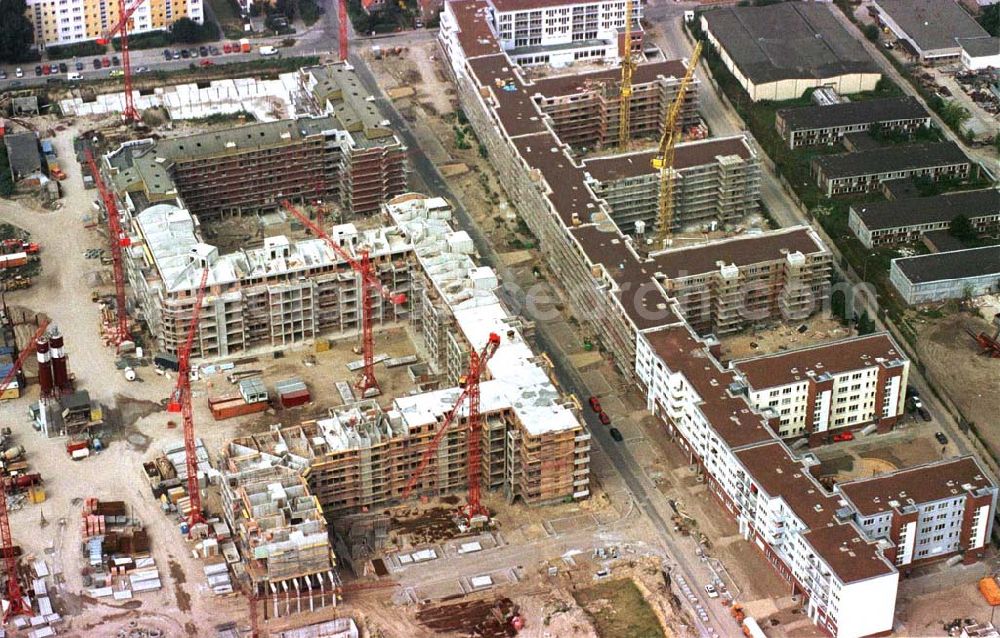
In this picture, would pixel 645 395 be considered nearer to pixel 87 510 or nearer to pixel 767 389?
pixel 767 389

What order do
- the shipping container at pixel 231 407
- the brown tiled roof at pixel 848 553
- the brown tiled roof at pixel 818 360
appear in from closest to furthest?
the brown tiled roof at pixel 848 553, the brown tiled roof at pixel 818 360, the shipping container at pixel 231 407

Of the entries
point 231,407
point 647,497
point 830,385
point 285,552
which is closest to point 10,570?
point 285,552

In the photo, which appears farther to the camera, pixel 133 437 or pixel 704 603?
pixel 133 437

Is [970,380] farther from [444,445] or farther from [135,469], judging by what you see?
[135,469]

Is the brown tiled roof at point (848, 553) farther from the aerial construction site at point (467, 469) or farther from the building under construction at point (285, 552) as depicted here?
the building under construction at point (285, 552)

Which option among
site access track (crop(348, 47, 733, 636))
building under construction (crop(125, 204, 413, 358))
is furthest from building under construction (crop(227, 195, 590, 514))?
building under construction (crop(125, 204, 413, 358))

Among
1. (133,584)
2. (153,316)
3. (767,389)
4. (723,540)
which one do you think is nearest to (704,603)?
(723,540)

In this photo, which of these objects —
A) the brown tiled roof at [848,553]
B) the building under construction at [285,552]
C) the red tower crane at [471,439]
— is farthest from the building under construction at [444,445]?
the brown tiled roof at [848,553]
